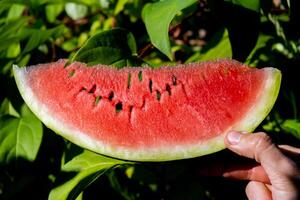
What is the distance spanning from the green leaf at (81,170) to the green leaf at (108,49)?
29 centimetres

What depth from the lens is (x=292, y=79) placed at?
162cm

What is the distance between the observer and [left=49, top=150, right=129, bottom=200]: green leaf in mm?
1183

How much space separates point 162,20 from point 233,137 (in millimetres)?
353

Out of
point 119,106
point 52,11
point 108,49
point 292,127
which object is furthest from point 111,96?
point 52,11

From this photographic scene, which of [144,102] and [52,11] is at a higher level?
[144,102]

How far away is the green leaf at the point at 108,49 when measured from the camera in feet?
4.02

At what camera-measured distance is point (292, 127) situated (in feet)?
4.92

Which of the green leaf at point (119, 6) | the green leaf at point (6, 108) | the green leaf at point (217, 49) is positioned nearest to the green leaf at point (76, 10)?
the green leaf at point (119, 6)

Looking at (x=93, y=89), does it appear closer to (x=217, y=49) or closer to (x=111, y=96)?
(x=111, y=96)

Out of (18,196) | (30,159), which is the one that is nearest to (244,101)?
(30,159)

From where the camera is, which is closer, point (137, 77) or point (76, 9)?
point (137, 77)

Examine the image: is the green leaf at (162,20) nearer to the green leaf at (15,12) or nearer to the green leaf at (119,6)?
the green leaf at (119,6)

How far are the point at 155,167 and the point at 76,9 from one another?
773mm

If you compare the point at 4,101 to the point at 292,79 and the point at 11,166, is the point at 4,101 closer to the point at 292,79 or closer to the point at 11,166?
the point at 11,166
